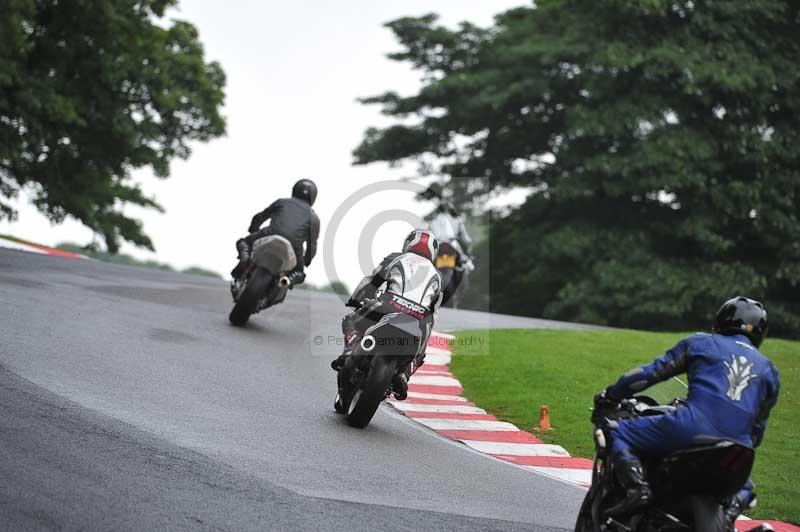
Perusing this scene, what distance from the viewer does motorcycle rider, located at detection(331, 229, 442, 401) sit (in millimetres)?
8984

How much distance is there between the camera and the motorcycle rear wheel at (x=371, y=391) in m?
8.65

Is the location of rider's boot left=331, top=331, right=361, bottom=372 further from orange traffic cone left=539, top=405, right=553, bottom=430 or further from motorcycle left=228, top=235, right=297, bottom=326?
motorcycle left=228, top=235, right=297, bottom=326

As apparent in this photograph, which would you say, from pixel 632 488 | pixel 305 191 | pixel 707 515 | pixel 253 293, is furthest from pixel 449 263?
pixel 707 515

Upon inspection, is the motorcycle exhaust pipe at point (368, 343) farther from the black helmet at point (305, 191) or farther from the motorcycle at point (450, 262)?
the motorcycle at point (450, 262)

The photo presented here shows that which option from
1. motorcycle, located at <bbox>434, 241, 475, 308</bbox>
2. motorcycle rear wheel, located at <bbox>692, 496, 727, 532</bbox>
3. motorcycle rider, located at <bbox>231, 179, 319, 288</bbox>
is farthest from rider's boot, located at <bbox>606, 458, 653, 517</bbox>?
motorcycle, located at <bbox>434, 241, 475, 308</bbox>

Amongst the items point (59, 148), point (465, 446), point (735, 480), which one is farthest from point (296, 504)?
point (59, 148)

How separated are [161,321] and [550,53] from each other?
76.0ft

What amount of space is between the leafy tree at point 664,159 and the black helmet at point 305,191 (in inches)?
683

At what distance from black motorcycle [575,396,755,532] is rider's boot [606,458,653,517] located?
0.09 meters

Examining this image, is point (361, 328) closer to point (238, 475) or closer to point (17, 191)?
point (238, 475)

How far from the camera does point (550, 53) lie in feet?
112

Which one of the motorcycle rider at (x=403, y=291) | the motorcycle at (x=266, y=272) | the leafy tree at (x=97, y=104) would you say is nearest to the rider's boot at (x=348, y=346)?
the motorcycle rider at (x=403, y=291)

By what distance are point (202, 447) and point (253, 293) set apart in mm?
5870

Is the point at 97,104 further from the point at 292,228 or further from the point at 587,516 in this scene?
the point at 587,516
